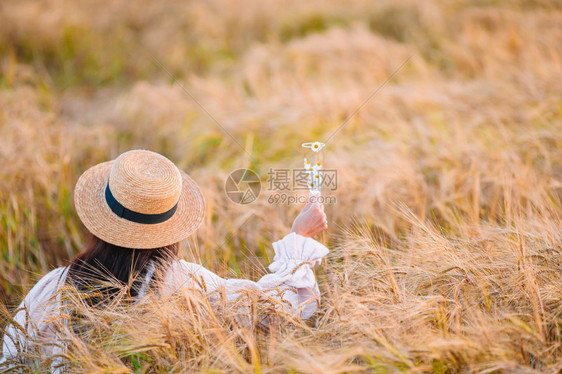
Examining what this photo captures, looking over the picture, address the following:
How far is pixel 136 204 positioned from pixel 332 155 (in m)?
2.05

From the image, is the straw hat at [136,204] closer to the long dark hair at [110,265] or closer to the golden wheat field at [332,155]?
the long dark hair at [110,265]

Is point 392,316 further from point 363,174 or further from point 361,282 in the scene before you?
point 363,174

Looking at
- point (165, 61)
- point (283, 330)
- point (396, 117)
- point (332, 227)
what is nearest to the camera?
point (283, 330)

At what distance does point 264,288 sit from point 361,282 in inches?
16.5

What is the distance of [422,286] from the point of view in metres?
1.97

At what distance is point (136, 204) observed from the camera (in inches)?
73.2

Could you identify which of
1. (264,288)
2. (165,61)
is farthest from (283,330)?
(165,61)

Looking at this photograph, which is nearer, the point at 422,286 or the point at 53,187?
the point at 422,286

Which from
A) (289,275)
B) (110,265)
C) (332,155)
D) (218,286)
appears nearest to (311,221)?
(289,275)

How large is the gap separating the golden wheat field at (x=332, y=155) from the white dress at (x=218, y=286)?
0.29 feet

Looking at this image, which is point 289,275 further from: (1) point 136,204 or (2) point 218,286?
(1) point 136,204

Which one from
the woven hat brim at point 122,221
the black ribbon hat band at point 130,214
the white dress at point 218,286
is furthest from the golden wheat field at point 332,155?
the black ribbon hat band at point 130,214

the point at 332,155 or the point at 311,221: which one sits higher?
the point at 332,155

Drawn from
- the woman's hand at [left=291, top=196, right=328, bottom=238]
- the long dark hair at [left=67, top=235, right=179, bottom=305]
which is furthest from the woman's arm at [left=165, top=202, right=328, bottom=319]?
the long dark hair at [left=67, top=235, right=179, bottom=305]
